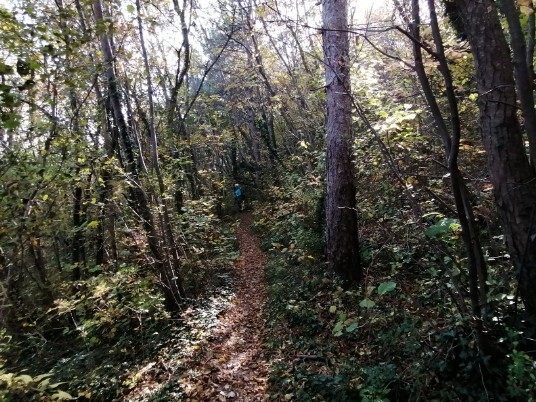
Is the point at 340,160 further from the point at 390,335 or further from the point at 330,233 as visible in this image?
the point at 390,335

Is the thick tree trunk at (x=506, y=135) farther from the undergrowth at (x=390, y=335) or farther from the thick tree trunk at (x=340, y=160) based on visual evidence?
the thick tree trunk at (x=340, y=160)

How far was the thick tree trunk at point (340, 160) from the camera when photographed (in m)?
6.10

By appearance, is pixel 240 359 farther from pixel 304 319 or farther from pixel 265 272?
pixel 265 272

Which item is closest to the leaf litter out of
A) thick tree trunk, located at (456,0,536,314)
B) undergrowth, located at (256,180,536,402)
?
undergrowth, located at (256,180,536,402)

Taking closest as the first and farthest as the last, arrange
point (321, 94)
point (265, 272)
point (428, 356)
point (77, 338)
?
point (428, 356), point (77, 338), point (321, 94), point (265, 272)

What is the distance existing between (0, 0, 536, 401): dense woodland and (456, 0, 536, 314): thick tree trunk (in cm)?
1

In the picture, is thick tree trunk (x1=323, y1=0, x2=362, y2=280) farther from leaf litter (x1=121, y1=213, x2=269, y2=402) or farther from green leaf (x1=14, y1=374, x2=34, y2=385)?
green leaf (x1=14, y1=374, x2=34, y2=385)

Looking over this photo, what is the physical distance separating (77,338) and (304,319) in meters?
5.47

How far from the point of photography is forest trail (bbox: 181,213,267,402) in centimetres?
457

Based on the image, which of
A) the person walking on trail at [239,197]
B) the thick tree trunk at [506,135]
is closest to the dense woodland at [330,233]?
the thick tree trunk at [506,135]

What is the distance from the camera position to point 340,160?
6211 millimetres

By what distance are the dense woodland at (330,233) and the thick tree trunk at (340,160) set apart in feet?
0.13

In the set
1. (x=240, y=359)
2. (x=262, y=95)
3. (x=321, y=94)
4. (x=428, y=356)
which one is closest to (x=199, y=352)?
(x=240, y=359)

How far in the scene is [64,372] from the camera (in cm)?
596
